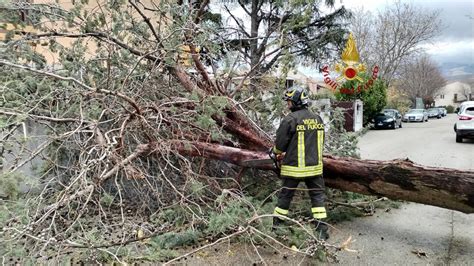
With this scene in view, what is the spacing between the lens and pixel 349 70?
18.2 metres

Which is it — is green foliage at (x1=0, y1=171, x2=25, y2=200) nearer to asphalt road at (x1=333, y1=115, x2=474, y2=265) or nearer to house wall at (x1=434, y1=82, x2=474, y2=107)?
asphalt road at (x1=333, y1=115, x2=474, y2=265)

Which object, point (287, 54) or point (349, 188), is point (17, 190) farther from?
point (287, 54)

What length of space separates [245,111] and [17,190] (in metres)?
3.16

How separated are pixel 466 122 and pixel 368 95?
966 centimetres

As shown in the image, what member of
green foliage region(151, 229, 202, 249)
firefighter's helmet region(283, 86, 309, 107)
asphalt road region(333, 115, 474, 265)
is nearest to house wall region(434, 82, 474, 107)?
asphalt road region(333, 115, 474, 265)

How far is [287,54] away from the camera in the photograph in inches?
209

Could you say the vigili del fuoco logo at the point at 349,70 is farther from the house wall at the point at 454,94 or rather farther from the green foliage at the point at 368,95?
the house wall at the point at 454,94

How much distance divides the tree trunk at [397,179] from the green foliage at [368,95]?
16519mm

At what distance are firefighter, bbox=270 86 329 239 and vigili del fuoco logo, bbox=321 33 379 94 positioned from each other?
36.8 ft

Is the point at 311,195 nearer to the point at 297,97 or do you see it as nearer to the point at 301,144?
the point at 301,144

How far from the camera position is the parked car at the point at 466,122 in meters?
12.2

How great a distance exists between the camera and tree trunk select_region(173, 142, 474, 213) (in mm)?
3438

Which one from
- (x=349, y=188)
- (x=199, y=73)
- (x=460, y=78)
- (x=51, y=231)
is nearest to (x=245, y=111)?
(x=199, y=73)

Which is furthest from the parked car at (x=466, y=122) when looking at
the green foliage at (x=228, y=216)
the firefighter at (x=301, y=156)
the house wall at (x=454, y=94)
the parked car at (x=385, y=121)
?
the house wall at (x=454, y=94)
